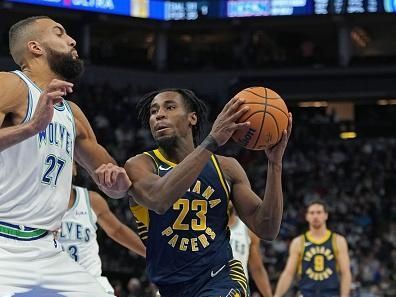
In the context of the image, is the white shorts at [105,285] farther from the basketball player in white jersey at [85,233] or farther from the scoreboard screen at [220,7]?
the scoreboard screen at [220,7]

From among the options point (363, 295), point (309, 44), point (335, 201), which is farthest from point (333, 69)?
point (363, 295)

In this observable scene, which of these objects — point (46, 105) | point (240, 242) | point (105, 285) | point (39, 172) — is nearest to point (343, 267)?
point (240, 242)

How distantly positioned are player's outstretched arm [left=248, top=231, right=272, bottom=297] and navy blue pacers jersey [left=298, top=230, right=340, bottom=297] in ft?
2.72

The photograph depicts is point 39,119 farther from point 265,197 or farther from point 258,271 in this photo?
point 258,271

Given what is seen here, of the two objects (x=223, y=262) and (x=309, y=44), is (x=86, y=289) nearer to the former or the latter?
(x=223, y=262)

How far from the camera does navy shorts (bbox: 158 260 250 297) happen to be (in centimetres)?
443

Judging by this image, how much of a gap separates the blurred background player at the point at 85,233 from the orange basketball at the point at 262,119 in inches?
96.2

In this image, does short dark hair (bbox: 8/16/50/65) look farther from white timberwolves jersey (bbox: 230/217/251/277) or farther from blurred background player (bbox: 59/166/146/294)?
white timberwolves jersey (bbox: 230/217/251/277)

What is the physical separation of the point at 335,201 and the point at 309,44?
6.31 meters

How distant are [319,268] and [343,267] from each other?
0.39 metres

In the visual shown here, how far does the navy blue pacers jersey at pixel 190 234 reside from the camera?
4.48m

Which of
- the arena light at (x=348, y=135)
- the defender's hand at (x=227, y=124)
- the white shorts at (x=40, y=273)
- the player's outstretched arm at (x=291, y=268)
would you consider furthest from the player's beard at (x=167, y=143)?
→ the arena light at (x=348, y=135)

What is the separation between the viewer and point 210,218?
15.0ft

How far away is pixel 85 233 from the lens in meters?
6.89
